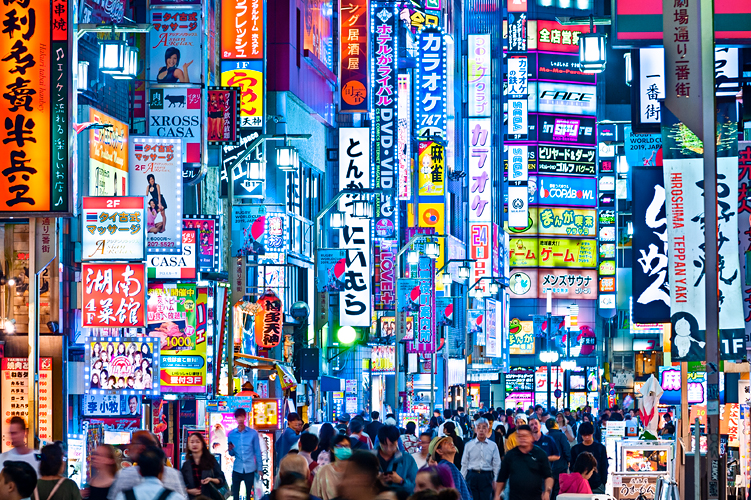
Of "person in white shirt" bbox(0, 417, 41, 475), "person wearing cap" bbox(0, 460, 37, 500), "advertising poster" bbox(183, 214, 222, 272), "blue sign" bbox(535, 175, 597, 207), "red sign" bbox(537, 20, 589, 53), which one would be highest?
"red sign" bbox(537, 20, 589, 53)

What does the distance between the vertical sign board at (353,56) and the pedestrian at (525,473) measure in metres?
29.2

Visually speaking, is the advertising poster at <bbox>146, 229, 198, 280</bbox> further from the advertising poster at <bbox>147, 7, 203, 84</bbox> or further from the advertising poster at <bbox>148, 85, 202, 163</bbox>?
the advertising poster at <bbox>147, 7, 203, 84</bbox>

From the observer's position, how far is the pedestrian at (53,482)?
10359 mm

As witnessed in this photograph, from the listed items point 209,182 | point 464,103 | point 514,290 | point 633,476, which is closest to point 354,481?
point 633,476

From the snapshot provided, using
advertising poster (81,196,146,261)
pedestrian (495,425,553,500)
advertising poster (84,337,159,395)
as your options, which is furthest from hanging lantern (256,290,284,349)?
pedestrian (495,425,553,500)

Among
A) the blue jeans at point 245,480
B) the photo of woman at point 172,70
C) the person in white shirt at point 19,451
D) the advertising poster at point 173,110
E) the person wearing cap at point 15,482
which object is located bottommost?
the blue jeans at point 245,480

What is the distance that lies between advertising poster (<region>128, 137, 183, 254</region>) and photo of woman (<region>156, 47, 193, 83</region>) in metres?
2.14

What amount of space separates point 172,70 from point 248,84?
573cm

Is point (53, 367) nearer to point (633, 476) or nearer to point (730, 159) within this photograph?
point (633, 476)

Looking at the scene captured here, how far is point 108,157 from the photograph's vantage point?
75.8 ft

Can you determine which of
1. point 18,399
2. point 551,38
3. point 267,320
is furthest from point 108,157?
point 551,38

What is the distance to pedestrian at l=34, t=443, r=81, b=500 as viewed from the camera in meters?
10.4

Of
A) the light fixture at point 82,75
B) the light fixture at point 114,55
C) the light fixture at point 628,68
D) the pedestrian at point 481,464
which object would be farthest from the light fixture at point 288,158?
the light fixture at point 628,68

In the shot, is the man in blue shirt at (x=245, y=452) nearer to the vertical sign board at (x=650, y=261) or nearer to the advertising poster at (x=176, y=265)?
the advertising poster at (x=176, y=265)
